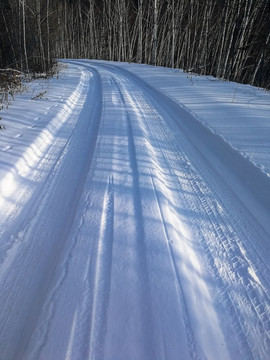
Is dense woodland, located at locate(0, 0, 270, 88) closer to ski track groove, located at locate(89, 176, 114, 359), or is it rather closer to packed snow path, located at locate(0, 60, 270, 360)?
packed snow path, located at locate(0, 60, 270, 360)

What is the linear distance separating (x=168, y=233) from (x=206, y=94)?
20.5 feet

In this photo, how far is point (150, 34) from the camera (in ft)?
82.8

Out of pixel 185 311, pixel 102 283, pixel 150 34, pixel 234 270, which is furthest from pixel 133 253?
pixel 150 34

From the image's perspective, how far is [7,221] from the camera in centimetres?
235

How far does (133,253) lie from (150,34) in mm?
29059

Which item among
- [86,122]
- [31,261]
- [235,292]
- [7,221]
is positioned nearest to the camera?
[235,292]

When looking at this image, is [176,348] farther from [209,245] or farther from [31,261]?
[31,261]

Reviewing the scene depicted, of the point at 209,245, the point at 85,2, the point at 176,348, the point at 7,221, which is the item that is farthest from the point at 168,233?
the point at 85,2

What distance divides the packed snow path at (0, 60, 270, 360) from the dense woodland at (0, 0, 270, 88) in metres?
8.53

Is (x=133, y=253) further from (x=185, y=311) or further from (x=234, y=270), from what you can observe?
(x=234, y=270)

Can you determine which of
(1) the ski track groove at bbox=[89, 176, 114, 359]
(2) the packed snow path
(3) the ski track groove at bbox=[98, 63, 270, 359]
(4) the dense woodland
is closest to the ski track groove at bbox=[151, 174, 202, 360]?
(2) the packed snow path

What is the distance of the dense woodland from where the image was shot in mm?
12875

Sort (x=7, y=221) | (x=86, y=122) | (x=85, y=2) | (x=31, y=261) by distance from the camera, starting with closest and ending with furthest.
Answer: (x=31, y=261) < (x=7, y=221) < (x=86, y=122) < (x=85, y=2)

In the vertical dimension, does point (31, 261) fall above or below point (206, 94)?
below
